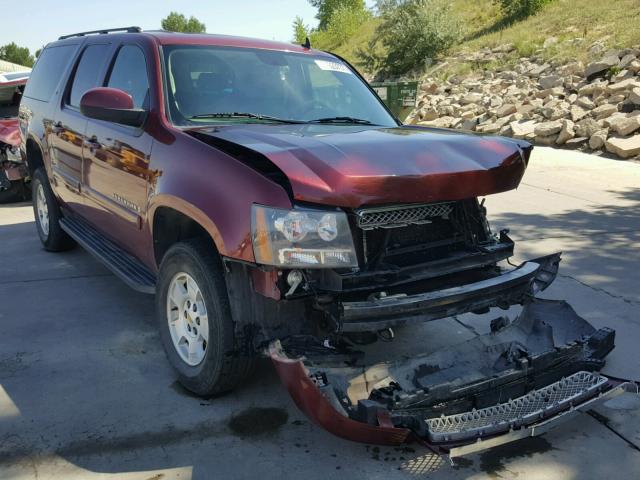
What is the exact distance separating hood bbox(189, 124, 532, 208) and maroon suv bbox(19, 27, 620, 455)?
0.01 metres

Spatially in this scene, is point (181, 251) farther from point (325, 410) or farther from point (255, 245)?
point (325, 410)

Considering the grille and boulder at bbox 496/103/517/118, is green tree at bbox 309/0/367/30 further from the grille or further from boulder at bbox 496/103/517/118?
the grille

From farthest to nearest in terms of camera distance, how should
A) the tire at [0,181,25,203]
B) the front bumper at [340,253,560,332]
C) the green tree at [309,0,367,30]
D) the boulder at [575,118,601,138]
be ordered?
the green tree at [309,0,367,30], the boulder at [575,118,601,138], the tire at [0,181,25,203], the front bumper at [340,253,560,332]

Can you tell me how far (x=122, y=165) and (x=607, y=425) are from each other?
322 centimetres

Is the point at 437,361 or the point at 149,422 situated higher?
the point at 437,361

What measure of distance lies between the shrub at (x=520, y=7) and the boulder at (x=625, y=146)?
1773cm

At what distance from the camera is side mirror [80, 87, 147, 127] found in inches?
143

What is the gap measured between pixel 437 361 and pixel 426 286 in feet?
1.26

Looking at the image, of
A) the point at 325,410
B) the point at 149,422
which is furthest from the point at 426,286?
the point at 149,422

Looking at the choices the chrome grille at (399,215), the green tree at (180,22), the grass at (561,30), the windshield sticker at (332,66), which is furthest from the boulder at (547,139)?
the green tree at (180,22)

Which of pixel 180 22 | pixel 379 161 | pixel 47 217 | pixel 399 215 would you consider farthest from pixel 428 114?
pixel 180 22

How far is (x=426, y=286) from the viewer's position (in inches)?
120

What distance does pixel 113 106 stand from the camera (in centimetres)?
364

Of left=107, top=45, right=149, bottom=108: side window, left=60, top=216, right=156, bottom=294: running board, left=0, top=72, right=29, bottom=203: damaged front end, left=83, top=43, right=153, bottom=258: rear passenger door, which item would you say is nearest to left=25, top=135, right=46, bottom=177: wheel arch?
left=60, top=216, right=156, bottom=294: running board
